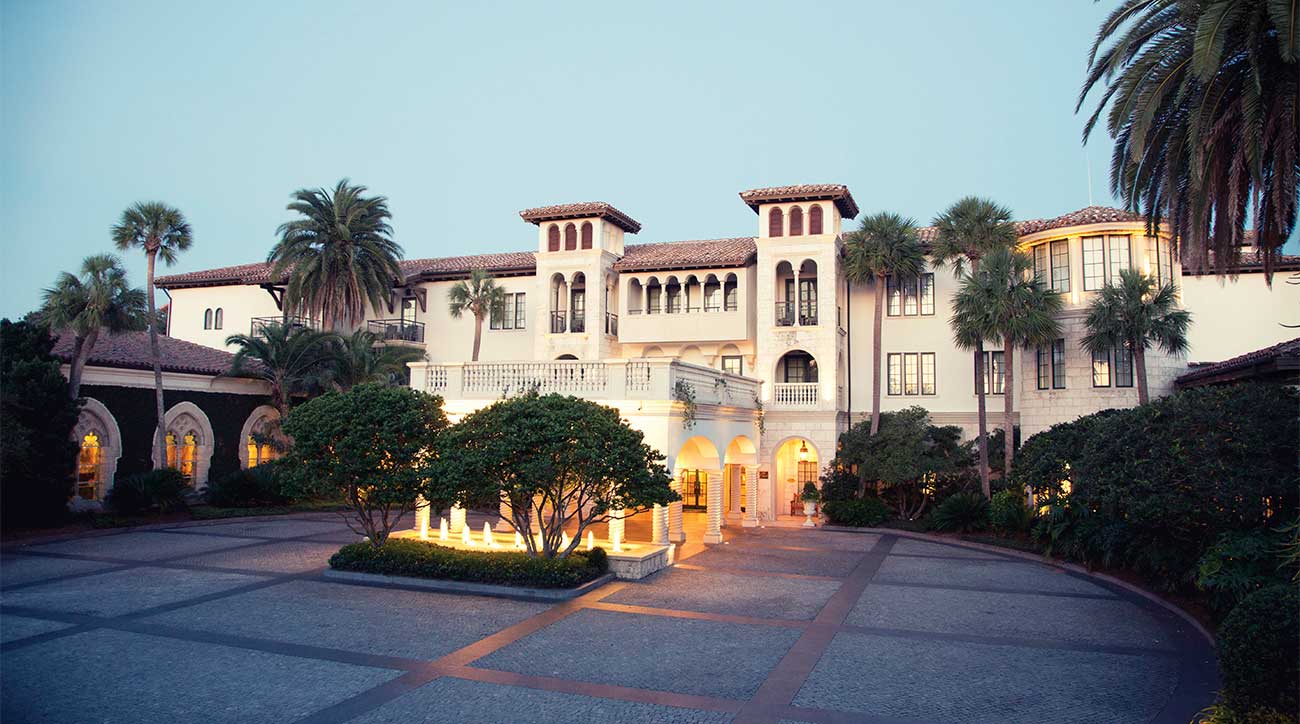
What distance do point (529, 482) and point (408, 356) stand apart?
20.5m

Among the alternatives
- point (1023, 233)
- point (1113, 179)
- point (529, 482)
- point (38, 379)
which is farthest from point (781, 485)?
point (38, 379)

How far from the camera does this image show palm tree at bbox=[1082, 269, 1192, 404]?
84.4ft

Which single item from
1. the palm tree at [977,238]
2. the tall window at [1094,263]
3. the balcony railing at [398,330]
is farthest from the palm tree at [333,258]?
the tall window at [1094,263]

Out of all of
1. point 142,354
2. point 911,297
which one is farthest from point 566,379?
point 142,354

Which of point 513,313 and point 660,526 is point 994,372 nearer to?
point 660,526

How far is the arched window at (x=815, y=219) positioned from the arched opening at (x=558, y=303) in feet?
35.6

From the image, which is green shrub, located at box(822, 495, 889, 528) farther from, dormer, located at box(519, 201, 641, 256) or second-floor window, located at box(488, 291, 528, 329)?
second-floor window, located at box(488, 291, 528, 329)

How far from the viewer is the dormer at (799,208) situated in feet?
104

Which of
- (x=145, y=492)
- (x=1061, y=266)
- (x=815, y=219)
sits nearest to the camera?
(x=145, y=492)

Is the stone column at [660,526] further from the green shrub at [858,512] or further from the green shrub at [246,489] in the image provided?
the green shrub at [246,489]

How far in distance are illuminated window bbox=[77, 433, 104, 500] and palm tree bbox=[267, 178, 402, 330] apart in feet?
33.2

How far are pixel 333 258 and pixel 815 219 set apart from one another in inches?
Answer: 811

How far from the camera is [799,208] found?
32.4 metres

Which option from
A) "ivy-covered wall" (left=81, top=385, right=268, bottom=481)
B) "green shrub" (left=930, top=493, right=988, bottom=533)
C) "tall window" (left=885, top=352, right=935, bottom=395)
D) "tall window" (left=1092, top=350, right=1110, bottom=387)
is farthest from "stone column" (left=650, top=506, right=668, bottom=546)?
"ivy-covered wall" (left=81, top=385, right=268, bottom=481)
